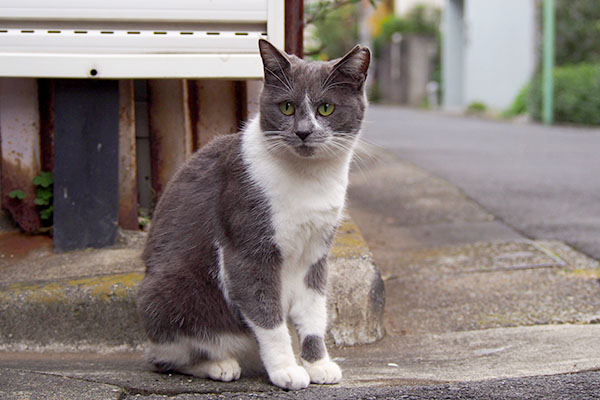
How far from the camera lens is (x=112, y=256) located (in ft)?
11.6

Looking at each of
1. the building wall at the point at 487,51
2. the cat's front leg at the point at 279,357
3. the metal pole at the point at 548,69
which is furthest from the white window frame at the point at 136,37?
the building wall at the point at 487,51

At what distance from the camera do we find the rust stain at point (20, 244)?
361 cm

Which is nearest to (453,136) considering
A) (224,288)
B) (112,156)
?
(112,156)

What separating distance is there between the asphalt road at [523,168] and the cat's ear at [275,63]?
408 millimetres

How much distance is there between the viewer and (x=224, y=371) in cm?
271

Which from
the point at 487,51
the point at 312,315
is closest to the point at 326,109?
the point at 312,315

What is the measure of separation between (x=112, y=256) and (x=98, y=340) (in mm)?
500

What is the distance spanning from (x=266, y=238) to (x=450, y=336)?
1185 millimetres

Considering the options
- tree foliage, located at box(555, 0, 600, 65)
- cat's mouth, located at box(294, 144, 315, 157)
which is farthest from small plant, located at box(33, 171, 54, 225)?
tree foliage, located at box(555, 0, 600, 65)

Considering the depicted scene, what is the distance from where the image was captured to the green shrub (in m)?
13.2

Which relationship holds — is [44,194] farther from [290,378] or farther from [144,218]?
[290,378]

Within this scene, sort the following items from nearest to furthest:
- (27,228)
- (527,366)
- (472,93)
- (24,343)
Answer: (527,366) < (24,343) < (27,228) < (472,93)

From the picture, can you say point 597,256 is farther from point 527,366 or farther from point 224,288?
point 224,288

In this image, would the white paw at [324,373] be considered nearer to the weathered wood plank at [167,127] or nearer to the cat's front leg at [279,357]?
the cat's front leg at [279,357]
